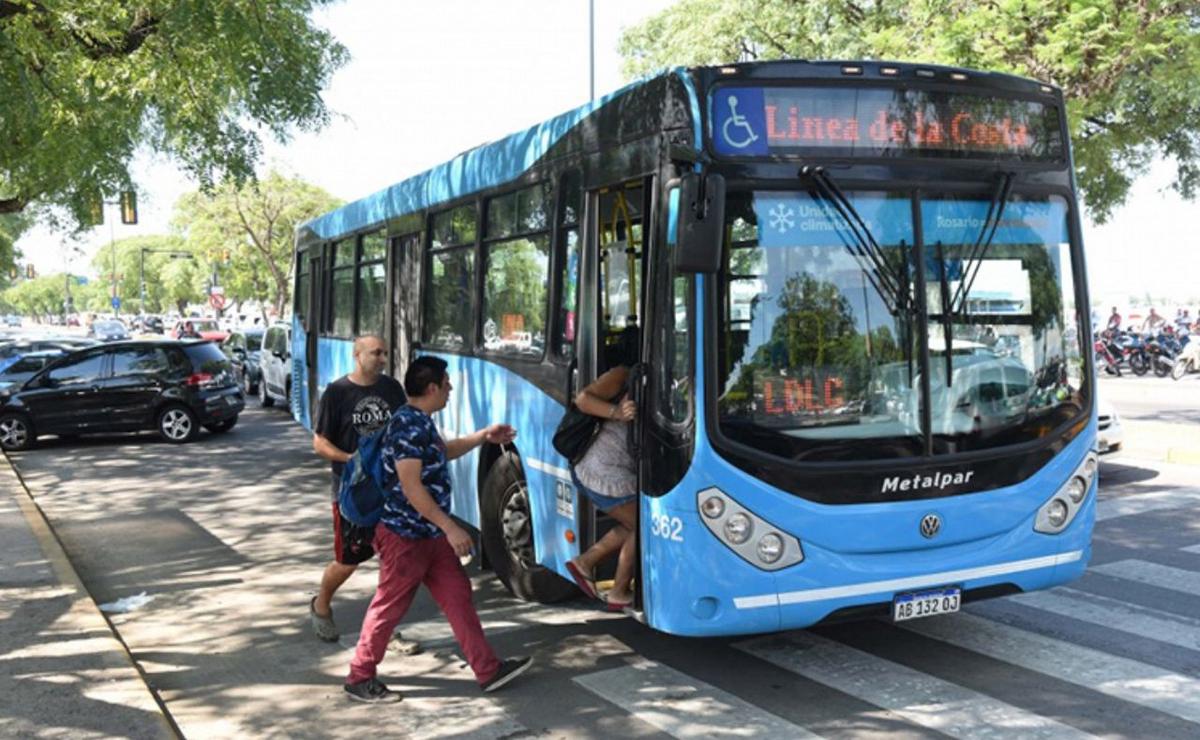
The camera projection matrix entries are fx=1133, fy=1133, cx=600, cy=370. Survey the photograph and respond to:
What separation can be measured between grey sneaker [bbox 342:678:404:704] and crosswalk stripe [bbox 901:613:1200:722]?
2.95 metres

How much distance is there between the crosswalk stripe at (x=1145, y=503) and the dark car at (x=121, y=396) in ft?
41.7

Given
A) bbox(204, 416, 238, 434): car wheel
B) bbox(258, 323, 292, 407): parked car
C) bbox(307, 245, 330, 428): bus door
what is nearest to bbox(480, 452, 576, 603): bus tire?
bbox(307, 245, 330, 428): bus door

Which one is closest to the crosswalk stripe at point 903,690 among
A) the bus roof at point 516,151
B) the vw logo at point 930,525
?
the vw logo at point 930,525

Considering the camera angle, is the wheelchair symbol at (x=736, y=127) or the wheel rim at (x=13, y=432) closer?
the wheelchair symbol at (x=736, y=127)

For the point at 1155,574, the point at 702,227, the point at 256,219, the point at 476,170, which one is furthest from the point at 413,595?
the point at 256,219

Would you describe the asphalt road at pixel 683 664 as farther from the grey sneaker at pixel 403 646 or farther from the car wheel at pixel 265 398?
the car wheel at pixel 265 398

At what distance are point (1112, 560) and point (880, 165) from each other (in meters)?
4.27

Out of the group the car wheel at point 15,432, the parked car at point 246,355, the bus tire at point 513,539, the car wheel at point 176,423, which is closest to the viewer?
the bus tire at point 513,539

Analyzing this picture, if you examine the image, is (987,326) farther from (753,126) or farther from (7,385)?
(7,385)

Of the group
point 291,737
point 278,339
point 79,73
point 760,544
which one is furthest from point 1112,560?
point 278,339

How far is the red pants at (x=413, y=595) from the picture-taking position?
5441mm

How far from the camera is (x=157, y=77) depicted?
13047 mm

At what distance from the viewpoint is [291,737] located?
516 cm

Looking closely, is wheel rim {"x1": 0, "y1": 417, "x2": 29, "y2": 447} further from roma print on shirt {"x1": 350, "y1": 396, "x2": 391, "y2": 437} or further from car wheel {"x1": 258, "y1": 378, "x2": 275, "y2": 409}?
roma print on shirt {"x1": 350, "y1": 396, "x2": 391, "y2": 437}
